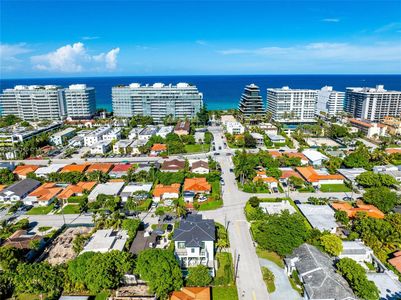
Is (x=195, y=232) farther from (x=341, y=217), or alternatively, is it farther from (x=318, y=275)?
(x=341, y=217)

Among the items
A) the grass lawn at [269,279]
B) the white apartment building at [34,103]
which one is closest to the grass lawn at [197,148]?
the grass lawn at [269,279]

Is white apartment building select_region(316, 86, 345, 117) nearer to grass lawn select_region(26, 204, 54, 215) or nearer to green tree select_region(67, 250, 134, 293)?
grass lawn select_region(26, 204, 54, 215)

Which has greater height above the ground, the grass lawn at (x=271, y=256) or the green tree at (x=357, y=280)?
the green tree at (x=357, y=280)

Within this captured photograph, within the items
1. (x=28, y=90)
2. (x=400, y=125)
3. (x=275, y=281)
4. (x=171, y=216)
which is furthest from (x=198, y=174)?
(x=28, y=90)

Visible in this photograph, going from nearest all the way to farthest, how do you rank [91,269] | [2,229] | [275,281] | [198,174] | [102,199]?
[91,269] < [275,281] < [2,229] < [102,199] < [198,174]

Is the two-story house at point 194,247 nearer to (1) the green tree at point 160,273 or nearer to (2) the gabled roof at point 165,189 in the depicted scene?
(1) the green tree at point 160,273

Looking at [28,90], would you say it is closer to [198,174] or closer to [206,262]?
[198,174]
